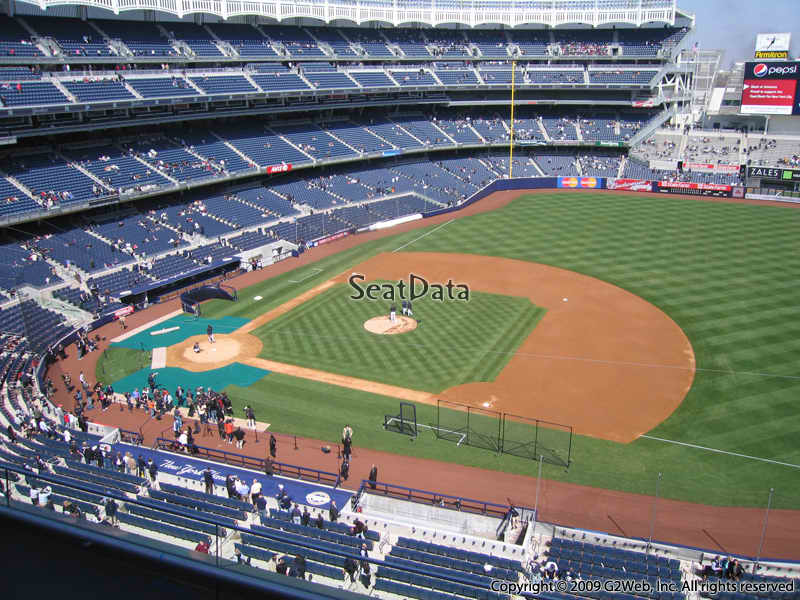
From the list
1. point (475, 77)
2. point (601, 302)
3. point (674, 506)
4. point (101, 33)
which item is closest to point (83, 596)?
point (674, 506)

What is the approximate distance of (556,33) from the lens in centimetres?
8819

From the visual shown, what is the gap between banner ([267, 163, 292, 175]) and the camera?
59.7m

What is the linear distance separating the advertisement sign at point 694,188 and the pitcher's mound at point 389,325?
49.2m

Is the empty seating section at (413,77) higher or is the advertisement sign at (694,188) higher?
the empty seating section at (413,77)

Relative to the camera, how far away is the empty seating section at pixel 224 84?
58.9m

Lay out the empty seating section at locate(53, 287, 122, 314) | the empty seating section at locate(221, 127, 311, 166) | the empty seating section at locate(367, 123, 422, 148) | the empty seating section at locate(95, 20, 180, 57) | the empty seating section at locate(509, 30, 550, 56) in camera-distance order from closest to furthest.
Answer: the empty seating section at locate(53, 287, 122, 314) < the empty seating section at locate(95, 20, 180, 57) < the empty seating section at locate(221, 127, 311, 166) < the empty seating section at locate(367, 123, 422, 148) < the empty seating section at locate(509, 30, 550, 56)

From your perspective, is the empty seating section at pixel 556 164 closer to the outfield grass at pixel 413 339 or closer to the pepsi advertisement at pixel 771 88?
the pepsi advertisement at pixel 771 88

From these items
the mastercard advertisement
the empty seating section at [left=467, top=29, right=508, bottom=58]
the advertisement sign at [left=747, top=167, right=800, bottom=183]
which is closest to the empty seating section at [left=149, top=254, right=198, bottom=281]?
the mastercard advertisement

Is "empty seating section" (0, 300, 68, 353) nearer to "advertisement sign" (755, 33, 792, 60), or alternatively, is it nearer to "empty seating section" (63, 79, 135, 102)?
"empty seating section" (63, 79, 135, 102)

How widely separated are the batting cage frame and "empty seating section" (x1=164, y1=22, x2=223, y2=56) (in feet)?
163

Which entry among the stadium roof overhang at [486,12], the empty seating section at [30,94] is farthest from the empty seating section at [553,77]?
the empty seating section at [30,94]

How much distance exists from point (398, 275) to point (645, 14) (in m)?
60.8

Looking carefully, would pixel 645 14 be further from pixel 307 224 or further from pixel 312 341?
pixel 312 341

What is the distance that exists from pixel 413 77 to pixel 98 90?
41.0 metres
